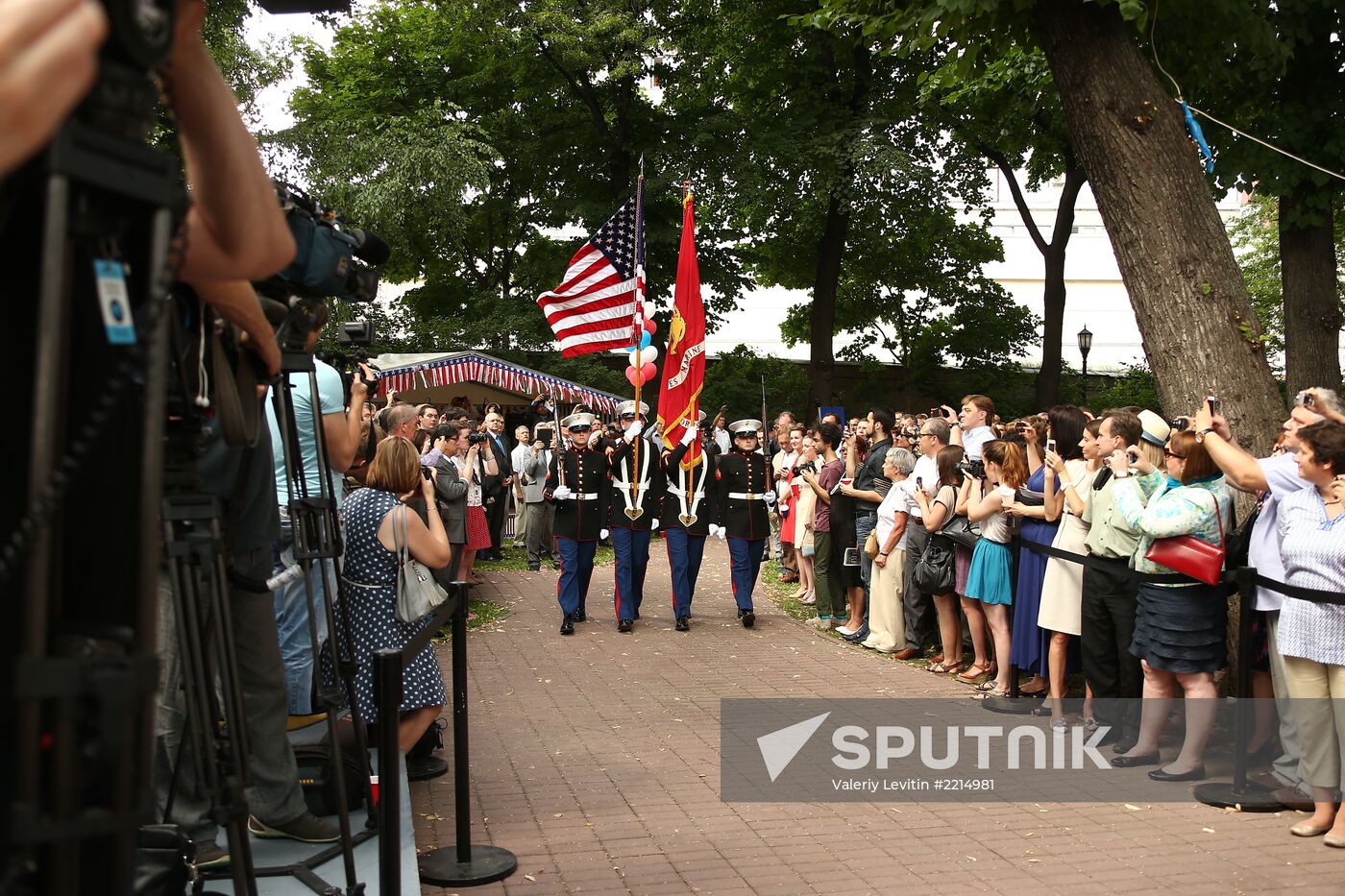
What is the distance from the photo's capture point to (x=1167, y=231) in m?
7.89

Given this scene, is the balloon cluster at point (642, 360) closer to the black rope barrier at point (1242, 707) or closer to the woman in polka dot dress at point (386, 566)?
the black rope barrier at point (1242, 707)

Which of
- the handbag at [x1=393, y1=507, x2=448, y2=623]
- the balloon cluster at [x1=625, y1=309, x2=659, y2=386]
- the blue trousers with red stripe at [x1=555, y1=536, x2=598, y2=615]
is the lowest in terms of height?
the blue trousers with red stripe at [x1=555, y1=536, x2=598, y2=615]

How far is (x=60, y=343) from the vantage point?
1.45m

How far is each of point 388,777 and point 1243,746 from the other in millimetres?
4831

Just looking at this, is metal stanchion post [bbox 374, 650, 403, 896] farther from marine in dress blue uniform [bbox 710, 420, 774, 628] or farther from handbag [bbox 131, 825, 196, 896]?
marine in dress blue uniform [bbox 710, 420, 774, 628]

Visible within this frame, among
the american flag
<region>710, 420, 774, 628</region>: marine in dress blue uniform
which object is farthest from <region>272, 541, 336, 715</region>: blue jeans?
the american flag

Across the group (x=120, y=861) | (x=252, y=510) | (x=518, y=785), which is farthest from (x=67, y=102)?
(x=518, y=785)

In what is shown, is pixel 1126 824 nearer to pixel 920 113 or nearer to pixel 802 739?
pixel 802 739

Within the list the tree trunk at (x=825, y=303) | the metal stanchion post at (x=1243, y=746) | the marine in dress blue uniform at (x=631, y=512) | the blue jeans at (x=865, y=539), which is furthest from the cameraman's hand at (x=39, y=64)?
the tree trunk at (x=825, y=303)

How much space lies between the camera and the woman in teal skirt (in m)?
8.82

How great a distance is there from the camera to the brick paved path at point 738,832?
17.5 feet

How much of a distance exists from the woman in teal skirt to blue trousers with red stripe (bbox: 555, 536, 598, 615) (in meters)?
4.76

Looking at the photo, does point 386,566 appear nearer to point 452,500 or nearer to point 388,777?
point 388,777

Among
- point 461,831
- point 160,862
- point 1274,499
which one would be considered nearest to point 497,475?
point 461,831
